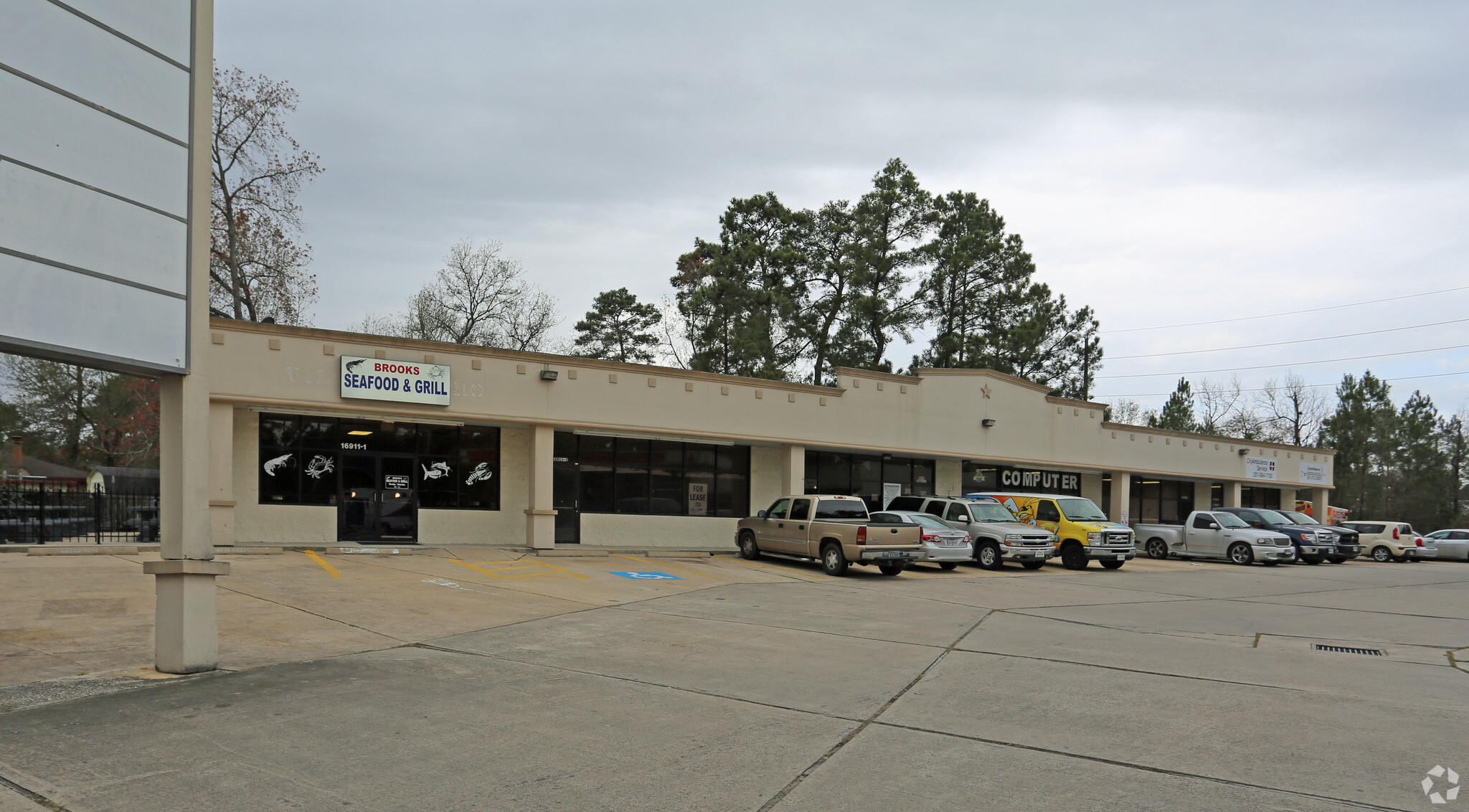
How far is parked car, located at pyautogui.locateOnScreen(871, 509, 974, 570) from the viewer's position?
2264cm

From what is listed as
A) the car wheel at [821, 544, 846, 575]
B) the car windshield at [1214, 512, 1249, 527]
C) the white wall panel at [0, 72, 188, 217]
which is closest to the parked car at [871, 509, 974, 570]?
the car wheel at [821, 544, 846, 575]

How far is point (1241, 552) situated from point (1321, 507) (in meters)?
23.0

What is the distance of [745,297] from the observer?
145ft

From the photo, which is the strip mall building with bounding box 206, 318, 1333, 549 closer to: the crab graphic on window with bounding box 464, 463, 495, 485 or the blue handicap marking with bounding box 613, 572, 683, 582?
the crab graphic on window with bounding box 464, 463, 495, 485

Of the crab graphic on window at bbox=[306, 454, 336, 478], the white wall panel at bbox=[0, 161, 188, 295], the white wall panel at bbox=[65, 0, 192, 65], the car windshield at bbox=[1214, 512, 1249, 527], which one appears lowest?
the car windshield at bbox=[1214, 512, 1249, 527]

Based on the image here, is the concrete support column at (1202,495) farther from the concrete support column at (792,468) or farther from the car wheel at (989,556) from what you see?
the concrete support column at (792,468)

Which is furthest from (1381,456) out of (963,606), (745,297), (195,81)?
(195,81)

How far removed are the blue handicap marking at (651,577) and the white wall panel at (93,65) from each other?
12205 mm

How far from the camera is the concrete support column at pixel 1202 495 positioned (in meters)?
44.5

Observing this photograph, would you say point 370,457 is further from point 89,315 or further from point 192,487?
point 89,315

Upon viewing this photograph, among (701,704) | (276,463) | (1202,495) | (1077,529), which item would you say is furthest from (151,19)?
(1202,495)

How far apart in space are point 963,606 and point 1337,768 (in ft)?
32.4

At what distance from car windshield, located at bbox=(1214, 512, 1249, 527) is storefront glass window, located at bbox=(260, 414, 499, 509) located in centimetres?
2292

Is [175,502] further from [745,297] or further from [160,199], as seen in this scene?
[745,297]
